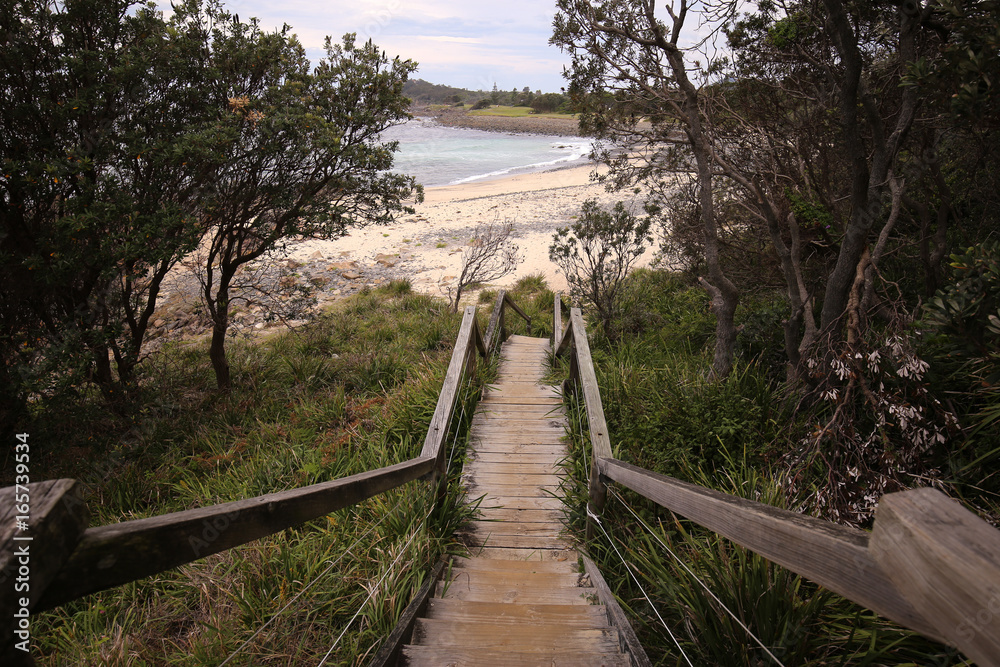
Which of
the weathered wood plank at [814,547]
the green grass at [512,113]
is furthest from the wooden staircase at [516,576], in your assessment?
the green grass at [512,113]

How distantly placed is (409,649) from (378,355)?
5727mm

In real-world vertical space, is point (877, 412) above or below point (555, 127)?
below

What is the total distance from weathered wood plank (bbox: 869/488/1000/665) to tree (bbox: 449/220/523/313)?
9.88 m

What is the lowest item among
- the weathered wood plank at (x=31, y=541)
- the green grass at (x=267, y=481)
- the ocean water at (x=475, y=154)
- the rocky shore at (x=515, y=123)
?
the green grass at (x=267, y=481)

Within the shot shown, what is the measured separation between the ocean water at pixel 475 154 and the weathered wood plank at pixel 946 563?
26.7 m

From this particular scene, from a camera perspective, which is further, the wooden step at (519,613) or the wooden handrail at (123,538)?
the wooden step at (519,613)

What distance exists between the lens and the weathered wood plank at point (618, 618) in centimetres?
204

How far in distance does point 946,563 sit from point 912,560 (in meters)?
0.07

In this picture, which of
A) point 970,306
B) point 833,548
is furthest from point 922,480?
point 833,548

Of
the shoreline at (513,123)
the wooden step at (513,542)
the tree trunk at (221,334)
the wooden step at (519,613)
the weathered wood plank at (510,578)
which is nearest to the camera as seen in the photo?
the wooden step at (519,613)

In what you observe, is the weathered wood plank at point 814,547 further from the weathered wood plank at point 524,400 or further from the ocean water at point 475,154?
the ocean water at point 475,154

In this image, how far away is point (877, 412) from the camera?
11.1ft

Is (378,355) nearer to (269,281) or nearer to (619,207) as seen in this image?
(619,207)

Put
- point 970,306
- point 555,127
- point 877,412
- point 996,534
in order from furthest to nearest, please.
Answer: point 555,127 → point 877,412 → point 970,306 → point 996,534
